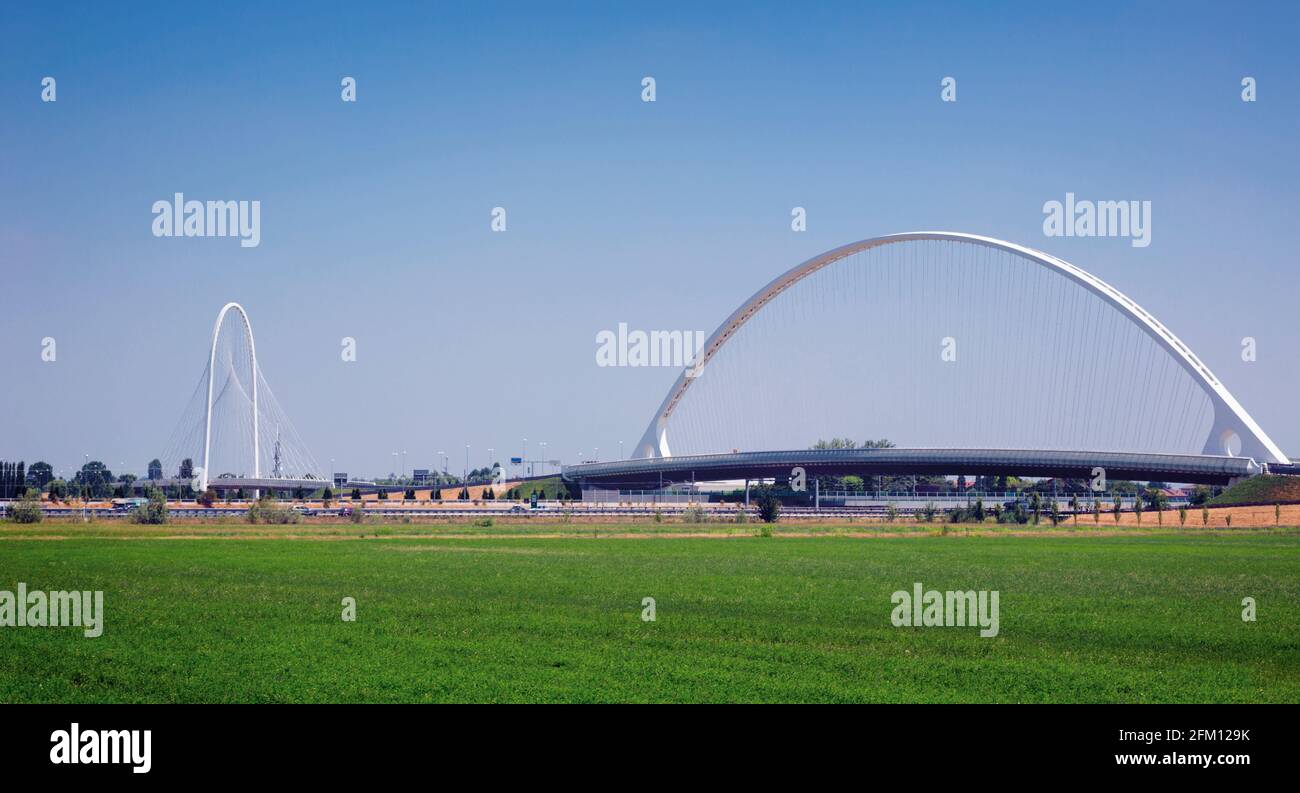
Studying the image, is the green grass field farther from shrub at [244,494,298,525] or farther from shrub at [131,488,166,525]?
shrub at [244,494,298,525]

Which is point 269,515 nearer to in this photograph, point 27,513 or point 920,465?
point 27,513

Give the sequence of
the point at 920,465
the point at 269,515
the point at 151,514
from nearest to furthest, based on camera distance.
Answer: the point at 151,514 → the point at 269,515 → the point at 920,465

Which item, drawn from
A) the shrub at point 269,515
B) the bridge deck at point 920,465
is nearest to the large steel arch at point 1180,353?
the bridge deck at point 920,465

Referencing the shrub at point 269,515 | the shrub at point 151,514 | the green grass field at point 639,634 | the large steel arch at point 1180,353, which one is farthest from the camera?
the large steel arch at point 1180,353

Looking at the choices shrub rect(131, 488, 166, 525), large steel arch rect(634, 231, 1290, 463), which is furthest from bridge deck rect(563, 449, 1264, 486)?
shrub rect(131, 488, 166, 525)

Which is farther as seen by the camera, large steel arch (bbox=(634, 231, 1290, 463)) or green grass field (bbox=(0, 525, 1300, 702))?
large steel arch (bbox=(634, 231, 1290, 463))

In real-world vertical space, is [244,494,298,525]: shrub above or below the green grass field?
below

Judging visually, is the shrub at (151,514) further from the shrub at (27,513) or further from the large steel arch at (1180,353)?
the large steel arch at (1180,353)

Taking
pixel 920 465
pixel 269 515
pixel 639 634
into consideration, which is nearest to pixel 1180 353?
pixel 920 465
